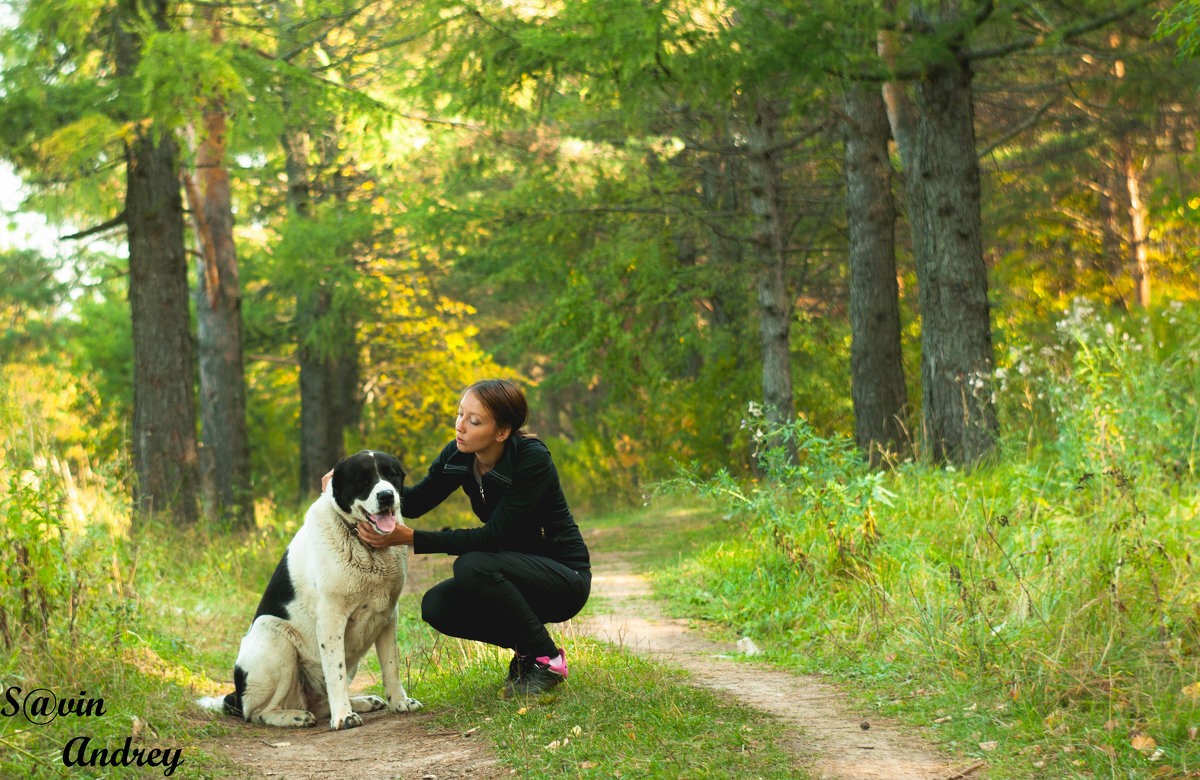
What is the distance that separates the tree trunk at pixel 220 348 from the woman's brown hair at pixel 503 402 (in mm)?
9850

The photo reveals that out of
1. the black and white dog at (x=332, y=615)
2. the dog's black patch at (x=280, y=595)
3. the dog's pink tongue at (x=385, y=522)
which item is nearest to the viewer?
the dog's pink tongue at (x=385, y=522)

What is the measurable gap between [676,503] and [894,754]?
42.7 ft

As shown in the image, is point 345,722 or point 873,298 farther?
point 873,298

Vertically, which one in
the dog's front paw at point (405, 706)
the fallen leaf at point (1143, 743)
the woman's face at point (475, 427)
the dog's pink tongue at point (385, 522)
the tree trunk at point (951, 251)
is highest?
the tree trunk at point (951, 251)

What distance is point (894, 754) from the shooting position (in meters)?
3.69

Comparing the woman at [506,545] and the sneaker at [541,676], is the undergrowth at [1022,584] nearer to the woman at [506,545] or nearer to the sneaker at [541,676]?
the sneaker at [541,676]

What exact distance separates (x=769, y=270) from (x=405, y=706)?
8.80m

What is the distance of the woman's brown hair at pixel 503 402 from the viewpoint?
14.3 ft

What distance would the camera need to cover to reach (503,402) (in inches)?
173

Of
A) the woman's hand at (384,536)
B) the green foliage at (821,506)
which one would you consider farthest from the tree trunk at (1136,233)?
the woman's hand at (384,536)

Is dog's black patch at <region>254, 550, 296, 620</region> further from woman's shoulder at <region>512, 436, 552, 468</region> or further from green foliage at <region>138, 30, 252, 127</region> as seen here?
green foliage at <region>138, 30, 252, 127</region>

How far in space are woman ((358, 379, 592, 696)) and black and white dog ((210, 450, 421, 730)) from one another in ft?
0.46

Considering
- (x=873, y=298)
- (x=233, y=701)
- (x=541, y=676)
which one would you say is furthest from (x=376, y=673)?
(x=873, y=298)

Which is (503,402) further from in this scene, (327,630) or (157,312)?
(157,312)
